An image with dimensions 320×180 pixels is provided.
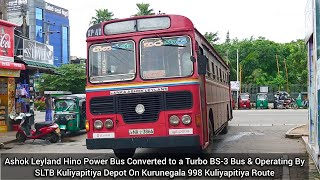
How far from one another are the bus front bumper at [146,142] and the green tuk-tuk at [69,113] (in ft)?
27.5

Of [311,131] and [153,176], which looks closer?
[153,176]

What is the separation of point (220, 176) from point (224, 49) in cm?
5056

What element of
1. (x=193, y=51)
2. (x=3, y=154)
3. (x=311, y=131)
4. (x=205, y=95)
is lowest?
(x=3, y=154)

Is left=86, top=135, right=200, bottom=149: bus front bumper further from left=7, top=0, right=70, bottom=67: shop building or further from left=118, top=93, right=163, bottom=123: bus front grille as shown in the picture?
left=7, top=0, right=70, bottom=67: shop building

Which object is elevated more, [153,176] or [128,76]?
[128,76]

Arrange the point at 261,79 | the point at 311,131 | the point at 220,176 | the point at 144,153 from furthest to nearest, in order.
Result: 1. the point at 261,79
2. the point at 144,153
3. the point at 311,131
4. the point at 220,176

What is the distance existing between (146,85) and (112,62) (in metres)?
0.92

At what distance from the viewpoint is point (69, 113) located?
16922mm

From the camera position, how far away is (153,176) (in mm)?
8391

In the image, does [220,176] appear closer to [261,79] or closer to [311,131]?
[311,131]

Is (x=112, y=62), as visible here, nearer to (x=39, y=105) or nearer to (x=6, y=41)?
(x=6, y=41)

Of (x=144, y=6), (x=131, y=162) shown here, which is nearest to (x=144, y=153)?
(x=131, y=162)

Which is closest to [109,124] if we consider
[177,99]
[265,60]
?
[177,99]

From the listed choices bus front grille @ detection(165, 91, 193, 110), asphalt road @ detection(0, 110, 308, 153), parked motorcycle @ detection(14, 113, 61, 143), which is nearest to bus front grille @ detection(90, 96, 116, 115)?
bus front grille @ detection(165, 91, 193, 110)
